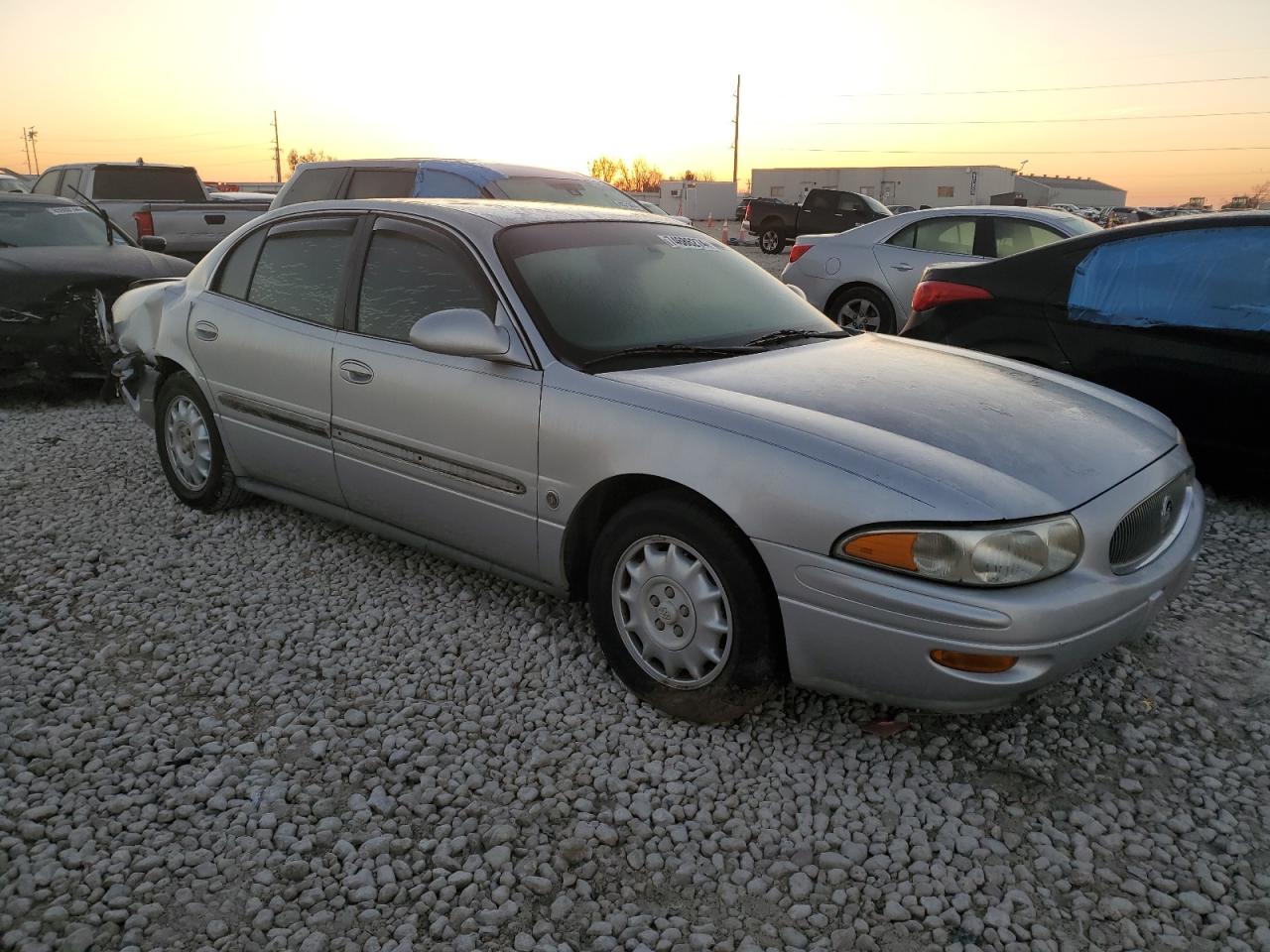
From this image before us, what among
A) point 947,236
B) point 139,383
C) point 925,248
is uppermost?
point 947,236

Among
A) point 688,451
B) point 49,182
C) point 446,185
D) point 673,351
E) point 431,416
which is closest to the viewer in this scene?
point 688,451

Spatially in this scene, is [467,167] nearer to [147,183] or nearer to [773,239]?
[147,183]

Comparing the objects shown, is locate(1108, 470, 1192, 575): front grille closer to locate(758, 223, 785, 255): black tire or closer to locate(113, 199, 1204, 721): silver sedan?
locate(113, 199, 1204, 721): silver sedan

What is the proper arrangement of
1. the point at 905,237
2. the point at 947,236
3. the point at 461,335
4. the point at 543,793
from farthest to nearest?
the point at 905,237
the point at 947,236
the point at 461,335
the point at 543,793

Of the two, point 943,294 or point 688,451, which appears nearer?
point 688,451

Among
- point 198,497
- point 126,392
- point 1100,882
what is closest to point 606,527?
point 1100,882

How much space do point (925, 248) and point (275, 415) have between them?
21.2 ft

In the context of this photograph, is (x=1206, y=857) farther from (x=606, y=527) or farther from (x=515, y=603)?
(x=515, y=603)

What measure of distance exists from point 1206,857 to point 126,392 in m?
5.34

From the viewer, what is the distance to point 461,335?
3.22 meters

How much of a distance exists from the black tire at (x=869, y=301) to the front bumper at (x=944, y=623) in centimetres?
621

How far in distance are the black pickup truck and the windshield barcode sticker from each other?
65.5ft

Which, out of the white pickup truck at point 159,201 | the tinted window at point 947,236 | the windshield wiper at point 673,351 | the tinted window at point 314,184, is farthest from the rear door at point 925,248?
the white pickup truck at point 159,201

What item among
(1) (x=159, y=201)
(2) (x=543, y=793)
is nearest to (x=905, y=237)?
(2) (x=543, y=793)
